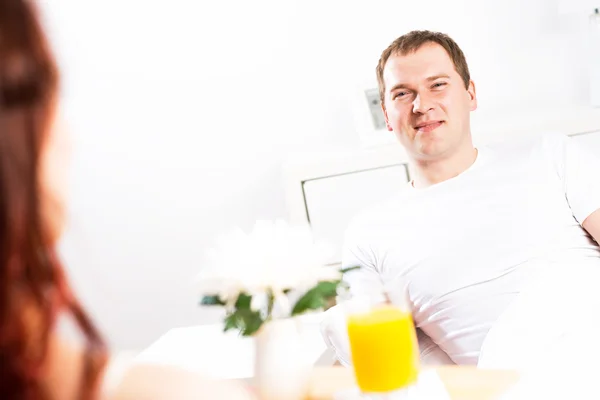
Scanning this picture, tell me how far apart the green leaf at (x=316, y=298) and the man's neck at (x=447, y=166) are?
2.80 ft

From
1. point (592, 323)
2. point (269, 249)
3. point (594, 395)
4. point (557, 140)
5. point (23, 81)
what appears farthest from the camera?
point (557, 140)

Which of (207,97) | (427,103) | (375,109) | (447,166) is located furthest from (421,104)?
(207,97)

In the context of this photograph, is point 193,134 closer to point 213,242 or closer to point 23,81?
point 213,242

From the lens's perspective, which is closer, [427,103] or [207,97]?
[427,103]

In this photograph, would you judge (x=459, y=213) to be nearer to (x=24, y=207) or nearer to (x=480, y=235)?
(x=480, y=235)

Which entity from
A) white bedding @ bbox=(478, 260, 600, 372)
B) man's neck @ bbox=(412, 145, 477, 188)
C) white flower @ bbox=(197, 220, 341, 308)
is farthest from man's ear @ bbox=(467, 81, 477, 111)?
white flower @ bbox=(197, 220, 341, 308)

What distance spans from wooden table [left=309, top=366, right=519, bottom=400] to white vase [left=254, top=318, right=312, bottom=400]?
3 cm

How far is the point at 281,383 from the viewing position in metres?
1.08

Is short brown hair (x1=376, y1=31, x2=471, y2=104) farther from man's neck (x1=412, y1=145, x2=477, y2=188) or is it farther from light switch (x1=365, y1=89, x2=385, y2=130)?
light switch (x1=365, y1=89, x2=385, y2=130)

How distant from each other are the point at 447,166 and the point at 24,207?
5.00 feet

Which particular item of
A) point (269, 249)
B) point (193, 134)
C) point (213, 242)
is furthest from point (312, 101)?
point (269, 249)

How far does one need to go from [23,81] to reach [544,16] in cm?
242

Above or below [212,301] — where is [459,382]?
below

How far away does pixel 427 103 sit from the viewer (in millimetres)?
1887
